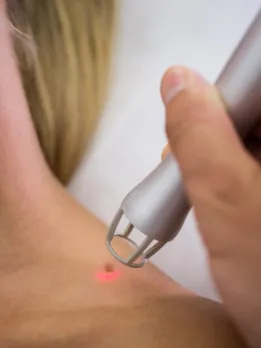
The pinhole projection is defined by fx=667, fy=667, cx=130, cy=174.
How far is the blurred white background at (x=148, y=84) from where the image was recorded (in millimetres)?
743

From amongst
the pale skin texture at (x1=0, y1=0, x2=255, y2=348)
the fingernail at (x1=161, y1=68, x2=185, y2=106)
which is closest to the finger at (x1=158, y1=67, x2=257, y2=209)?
the fingernail at (x1=161, y1=68, x2=185, y2=106)

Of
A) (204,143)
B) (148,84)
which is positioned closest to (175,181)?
(204,143)

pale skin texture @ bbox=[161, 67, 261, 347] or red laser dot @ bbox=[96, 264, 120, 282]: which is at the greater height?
pale skin texture @ bbox=[161, 67, 261, 347]

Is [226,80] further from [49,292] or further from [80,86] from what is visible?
[80,86]

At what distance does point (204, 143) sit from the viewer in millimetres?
395

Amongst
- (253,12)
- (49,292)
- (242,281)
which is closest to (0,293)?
(49,292)

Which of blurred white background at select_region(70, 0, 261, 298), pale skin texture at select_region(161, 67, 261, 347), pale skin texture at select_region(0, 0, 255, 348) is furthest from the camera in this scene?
blurred white background at select_region(70, 0, 261, 298)

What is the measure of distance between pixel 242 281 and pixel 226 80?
12 cm

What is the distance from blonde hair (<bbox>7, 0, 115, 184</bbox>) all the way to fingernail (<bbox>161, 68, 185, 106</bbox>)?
346 millimetres

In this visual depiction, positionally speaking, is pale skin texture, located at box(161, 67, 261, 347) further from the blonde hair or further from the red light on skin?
the blonde hair

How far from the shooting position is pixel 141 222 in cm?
45

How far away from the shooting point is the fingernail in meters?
0.43

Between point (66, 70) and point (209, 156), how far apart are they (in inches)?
16.4

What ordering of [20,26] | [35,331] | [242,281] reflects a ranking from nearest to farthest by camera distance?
[242,281], [35,331], [20,26]
